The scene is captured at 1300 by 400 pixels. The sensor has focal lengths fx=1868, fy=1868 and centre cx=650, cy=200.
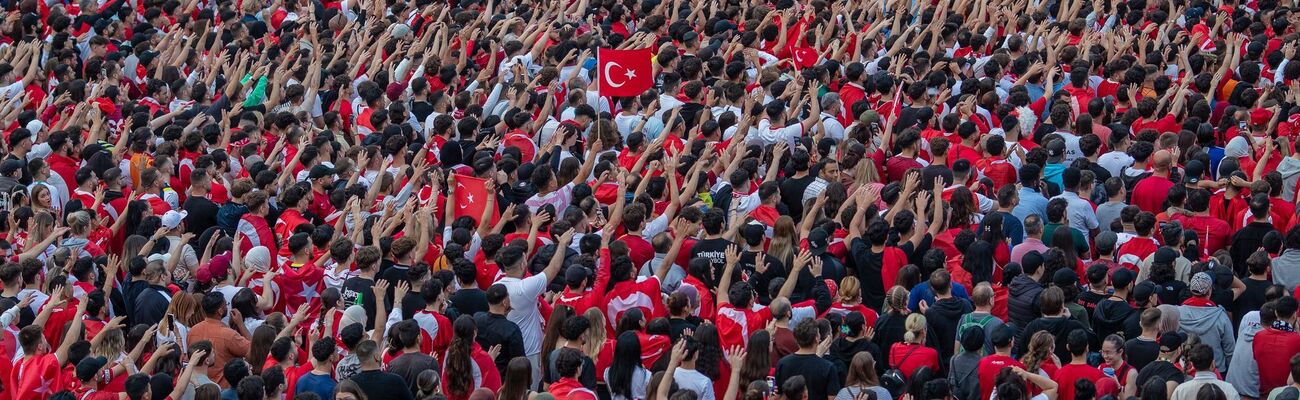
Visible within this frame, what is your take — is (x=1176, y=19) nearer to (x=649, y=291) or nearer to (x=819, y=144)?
(x=819, y=144)

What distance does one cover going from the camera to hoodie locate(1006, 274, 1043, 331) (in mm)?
12500

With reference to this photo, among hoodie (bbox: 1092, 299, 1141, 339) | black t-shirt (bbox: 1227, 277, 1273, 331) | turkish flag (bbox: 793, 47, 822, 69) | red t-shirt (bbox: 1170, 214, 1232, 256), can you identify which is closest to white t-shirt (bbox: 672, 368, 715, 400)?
hoodie (bbox: 1092, 299, 1141, 339)

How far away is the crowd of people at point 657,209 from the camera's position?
37.2 feet

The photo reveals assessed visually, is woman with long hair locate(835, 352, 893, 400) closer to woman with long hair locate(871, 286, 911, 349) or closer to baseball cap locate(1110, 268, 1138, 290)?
woman with long hair locate(871, 286, 911, 349)

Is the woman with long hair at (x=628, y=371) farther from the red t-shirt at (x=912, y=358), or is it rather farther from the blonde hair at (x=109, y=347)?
the blonde hair at (x=109, y=347)

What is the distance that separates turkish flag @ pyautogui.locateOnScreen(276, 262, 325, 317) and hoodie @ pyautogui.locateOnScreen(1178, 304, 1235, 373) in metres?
5.87

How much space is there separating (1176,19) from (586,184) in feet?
32.0

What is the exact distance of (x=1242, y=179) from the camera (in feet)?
48.4

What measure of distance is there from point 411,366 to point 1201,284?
5.19m

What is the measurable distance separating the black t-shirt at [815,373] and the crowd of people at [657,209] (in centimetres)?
2

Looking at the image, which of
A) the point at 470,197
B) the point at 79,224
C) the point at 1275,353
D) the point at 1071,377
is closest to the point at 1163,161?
the point at 1275,353

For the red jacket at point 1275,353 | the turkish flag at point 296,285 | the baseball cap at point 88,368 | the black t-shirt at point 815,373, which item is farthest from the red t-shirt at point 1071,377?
the baseball cap at point 88,368

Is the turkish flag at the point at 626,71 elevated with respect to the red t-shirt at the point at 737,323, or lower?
lower

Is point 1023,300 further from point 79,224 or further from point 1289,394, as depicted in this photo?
point 79,224
